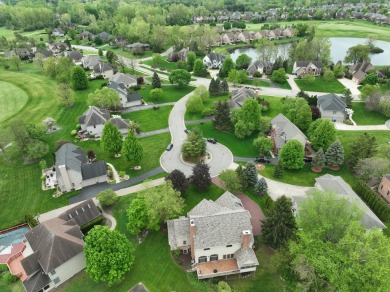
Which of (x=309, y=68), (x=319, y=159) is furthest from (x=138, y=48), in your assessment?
(x=319, y=159)

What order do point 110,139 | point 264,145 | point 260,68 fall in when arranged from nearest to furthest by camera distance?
point 110,139
point 264,145
point 260,68

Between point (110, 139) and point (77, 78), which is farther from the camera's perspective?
point (77, 78)

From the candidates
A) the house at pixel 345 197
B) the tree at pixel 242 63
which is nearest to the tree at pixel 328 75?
the tree at pixel 242 63

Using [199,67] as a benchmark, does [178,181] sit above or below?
below

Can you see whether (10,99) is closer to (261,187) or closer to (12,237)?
(12,237)

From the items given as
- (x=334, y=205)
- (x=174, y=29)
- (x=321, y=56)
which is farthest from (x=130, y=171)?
(x=174, y=29)

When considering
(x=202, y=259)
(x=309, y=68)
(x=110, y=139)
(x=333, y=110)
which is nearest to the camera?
(x=202, y=259)

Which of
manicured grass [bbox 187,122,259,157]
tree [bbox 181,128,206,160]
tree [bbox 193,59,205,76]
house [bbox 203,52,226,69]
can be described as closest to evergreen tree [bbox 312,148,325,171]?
manicured grass [bbox 187,122,259,157]

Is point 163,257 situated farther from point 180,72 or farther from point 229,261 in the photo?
point 180,72
